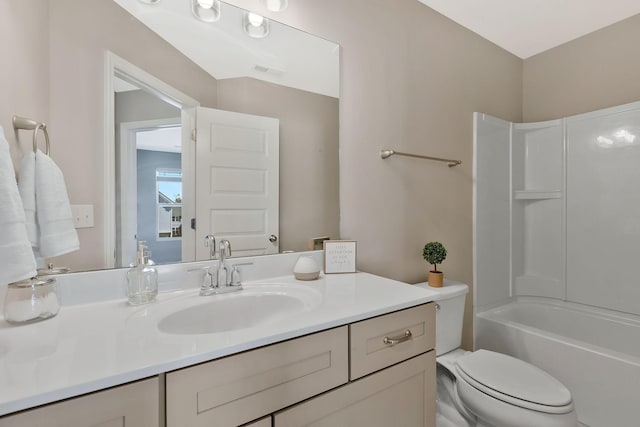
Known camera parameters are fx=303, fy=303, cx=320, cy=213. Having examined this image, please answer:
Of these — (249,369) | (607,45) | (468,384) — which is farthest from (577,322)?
(249,369)

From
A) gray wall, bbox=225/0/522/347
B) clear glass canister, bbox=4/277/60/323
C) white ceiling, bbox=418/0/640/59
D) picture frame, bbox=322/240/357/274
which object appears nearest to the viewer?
clear glass canister, bbox=4/277/60/323

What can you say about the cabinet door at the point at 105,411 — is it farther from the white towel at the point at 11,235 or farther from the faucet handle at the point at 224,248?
the faucet handle at the point at 224,248

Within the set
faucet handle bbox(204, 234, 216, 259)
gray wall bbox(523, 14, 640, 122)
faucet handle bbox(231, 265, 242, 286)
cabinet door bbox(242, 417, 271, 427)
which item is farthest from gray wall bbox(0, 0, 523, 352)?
cabinet door bbox(242, 417, 271, 427)

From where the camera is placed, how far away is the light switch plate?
37.6 inches

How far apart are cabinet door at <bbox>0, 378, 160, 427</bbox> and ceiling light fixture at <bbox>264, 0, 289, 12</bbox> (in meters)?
1.45

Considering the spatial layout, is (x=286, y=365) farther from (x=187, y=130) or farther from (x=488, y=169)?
(x=488, y=169)

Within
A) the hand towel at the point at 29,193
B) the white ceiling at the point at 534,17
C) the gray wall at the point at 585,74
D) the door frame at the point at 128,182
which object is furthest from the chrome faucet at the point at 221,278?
the gray wall at the point at 585,74

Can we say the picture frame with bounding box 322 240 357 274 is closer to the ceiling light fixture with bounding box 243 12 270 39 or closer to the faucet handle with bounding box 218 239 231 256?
the faucet handle with bounding box 218 239 231 256

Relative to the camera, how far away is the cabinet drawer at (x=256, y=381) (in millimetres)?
625

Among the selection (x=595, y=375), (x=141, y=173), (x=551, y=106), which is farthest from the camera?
(x=551, y=106)

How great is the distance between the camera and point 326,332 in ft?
2.69

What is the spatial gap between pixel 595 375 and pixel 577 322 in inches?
27.9

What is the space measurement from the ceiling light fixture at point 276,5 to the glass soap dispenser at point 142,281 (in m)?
1.13

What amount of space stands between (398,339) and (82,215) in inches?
42.8
